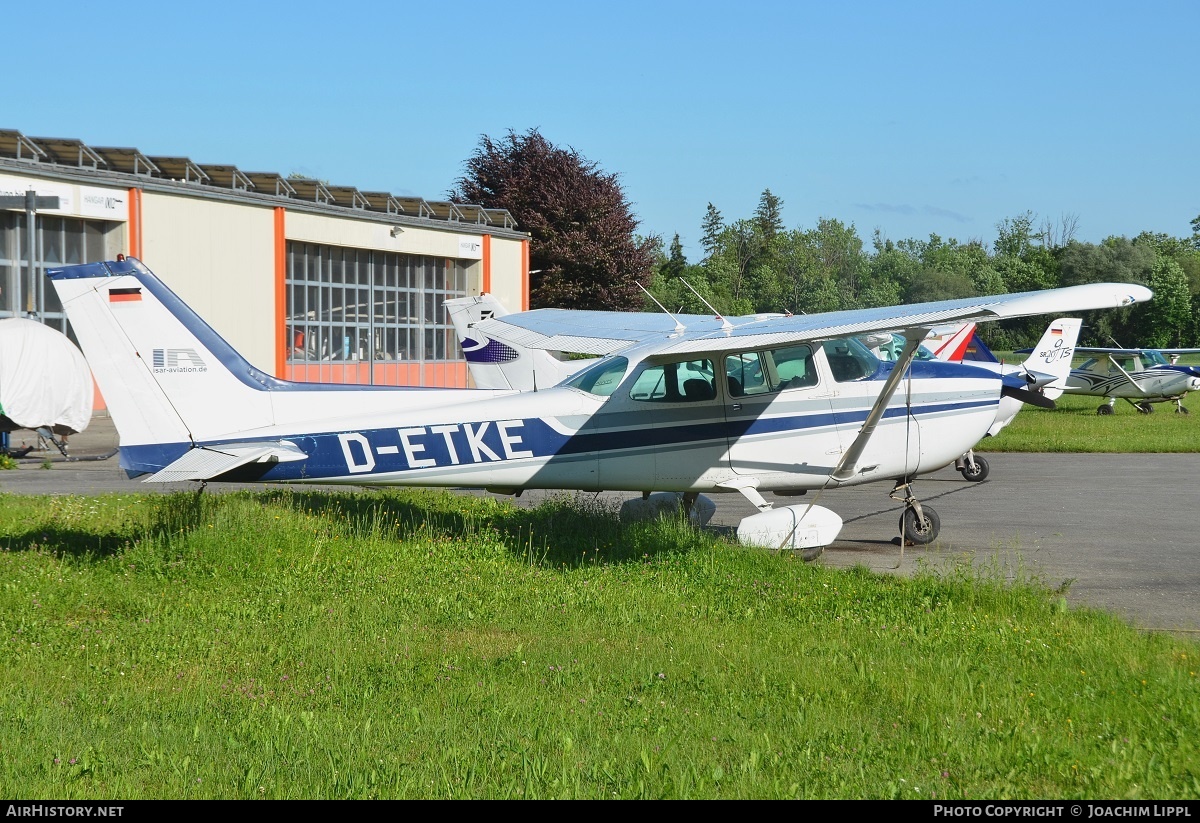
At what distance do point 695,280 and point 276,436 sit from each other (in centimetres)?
7376

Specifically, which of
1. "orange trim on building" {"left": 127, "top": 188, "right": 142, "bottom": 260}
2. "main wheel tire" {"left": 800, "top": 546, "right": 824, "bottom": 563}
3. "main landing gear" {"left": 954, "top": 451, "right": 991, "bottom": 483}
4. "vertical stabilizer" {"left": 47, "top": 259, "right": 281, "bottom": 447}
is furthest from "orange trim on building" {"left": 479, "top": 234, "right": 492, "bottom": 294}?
"main wheel tire" {"left": 800, "top": 546, "right": 824, "bottom": 563}

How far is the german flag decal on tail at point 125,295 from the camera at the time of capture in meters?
8.97

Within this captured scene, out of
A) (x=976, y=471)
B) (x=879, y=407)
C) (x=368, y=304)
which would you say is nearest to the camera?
(x=879, y=407)

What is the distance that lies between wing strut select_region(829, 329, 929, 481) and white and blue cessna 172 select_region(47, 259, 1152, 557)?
2 centimetres

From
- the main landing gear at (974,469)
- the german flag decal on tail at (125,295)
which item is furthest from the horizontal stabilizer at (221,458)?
the main landing gear at (974,469)

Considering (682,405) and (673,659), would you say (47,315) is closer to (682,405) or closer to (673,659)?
(682,405)

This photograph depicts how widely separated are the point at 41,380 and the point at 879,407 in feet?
51.3

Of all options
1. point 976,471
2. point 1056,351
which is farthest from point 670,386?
point 1056,351

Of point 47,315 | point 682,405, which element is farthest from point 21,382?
point 682,405

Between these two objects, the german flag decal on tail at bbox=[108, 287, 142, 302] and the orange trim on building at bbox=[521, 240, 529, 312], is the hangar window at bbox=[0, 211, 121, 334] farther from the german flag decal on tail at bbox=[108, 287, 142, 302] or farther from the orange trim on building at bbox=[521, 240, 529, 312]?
the orange trim on building at bbox=[521, 240, 529, 312]

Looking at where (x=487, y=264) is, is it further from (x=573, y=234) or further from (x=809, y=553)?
(x=809, y=553)

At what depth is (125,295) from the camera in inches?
355

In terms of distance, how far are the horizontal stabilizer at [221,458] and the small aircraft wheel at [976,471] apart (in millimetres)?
10493
